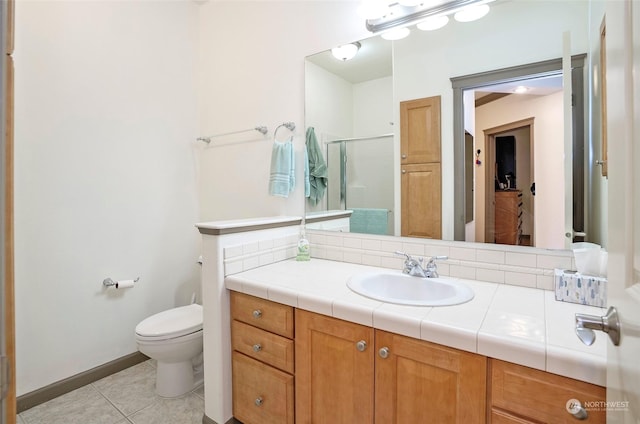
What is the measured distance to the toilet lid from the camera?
178cm

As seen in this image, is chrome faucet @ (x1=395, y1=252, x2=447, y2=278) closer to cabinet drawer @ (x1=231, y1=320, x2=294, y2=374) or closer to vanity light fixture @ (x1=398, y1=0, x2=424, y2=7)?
cabinet drawer @ (x1=231, y1=320, x2=294, y2=374)

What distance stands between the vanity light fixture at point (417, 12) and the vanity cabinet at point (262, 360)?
150 centimetres

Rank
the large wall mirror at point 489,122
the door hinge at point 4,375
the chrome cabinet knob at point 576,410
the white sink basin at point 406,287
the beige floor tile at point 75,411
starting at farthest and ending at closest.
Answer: the beige floor tile at point 75,411 < the white sink basin at point 406,287 < the large wall mirror at point 489,122 < the chrome cabinet knob at point 576,410 < the door hinge at point 4,375

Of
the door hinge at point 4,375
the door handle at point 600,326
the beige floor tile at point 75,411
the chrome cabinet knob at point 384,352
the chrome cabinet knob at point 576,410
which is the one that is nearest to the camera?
the door hinge at point 4,375

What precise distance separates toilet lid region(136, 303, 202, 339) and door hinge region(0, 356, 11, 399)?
1429mm

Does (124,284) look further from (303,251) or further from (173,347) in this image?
(303,251)

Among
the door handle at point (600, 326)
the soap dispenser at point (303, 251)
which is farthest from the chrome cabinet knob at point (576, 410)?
the soap dispenser at point (303, 251)

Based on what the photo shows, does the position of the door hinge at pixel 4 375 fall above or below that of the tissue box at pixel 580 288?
above

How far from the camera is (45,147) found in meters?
1.81

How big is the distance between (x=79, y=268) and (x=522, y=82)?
8.53ft

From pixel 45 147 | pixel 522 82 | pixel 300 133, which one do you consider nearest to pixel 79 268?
pixel 45 147

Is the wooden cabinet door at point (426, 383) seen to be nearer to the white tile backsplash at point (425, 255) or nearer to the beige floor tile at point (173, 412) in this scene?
the white tile backsplash at point (425, 255)

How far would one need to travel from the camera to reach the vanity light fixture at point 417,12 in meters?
1.43

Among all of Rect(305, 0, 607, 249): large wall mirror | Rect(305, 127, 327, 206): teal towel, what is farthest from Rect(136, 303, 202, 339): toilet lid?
Rect(305, 0, 607, 249): large wall mirror
